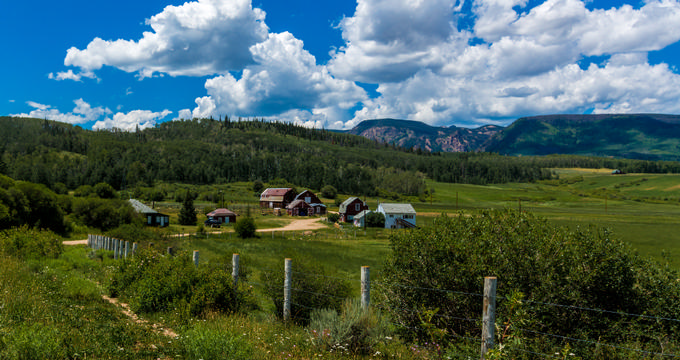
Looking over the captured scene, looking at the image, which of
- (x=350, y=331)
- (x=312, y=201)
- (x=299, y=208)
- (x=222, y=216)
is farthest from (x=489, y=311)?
(x=312, y=201)

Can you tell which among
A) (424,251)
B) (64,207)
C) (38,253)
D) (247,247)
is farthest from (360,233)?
(424,251)

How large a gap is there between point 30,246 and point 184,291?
12169 mm

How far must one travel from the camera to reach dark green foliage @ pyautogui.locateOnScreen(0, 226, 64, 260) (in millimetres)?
16633

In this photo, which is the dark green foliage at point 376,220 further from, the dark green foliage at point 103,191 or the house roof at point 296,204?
the dark green foliage at point 103,191

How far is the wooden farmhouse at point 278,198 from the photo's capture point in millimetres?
123062

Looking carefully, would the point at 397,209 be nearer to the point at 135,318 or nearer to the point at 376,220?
the point at 376,220

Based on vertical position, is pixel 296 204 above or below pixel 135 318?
below

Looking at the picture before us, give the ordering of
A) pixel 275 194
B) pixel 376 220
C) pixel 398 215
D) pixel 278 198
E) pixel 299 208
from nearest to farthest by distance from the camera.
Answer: pixel 398 215 < pixel 376 220 < pixel 299 208 < pixel 278 198 < pixel 275 194

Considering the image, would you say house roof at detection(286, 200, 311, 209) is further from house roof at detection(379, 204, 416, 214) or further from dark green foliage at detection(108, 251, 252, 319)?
dark green foliage at detection(108, 251, 252, 319)

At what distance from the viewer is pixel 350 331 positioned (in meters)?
7.13

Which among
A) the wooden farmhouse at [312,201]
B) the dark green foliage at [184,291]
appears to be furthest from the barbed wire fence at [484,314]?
the wooden farmhouse at [312,201]

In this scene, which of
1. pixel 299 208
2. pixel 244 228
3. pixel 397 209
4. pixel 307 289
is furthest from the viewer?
pixel 299 208

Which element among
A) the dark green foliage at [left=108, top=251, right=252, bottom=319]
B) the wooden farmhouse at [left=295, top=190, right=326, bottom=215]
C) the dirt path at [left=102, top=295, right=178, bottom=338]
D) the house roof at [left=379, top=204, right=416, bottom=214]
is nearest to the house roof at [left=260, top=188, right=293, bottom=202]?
the wooden farmhouse at [left=295, top=190, right=326, bottom=215]

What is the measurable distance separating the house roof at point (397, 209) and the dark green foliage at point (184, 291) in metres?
76.3
